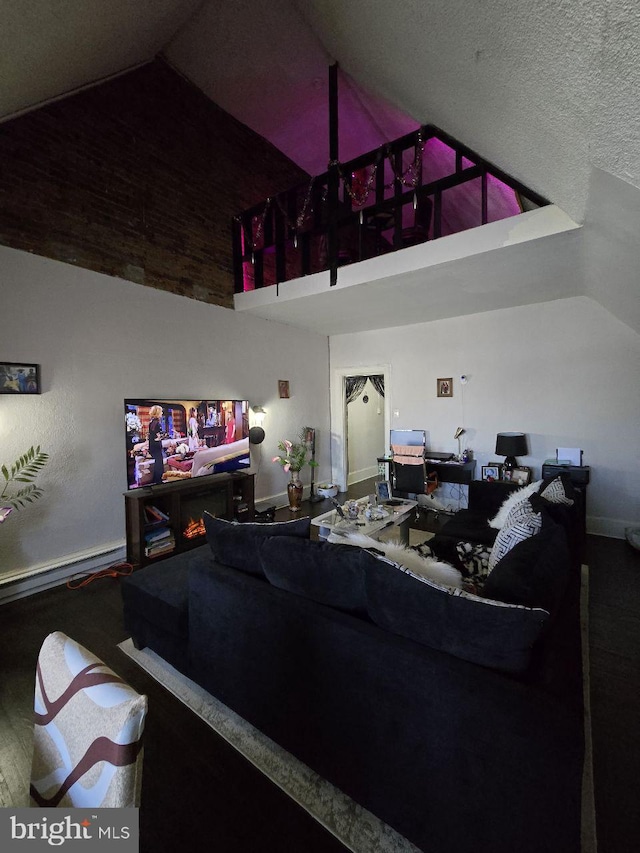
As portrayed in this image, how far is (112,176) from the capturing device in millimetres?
3746

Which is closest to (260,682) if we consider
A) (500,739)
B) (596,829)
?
(500,739)

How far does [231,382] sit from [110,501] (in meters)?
1.94

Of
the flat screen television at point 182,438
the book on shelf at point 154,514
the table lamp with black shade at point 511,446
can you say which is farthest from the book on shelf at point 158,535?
the table lamp with black shade at point 511,446

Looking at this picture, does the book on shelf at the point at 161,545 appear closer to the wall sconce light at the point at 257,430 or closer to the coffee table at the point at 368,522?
the coffee table at the point at 368,522

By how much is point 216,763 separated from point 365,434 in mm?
6174

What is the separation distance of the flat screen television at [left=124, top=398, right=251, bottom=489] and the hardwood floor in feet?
4.92

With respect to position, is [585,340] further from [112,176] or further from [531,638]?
[112,176]

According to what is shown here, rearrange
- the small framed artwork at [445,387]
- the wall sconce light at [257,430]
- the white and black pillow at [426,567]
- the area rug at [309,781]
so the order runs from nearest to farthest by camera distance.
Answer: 1. the area rug at [309,781]
2. the white and black pillow at [426,567]
3. the wall sconce light at [257,430]
4. the small framed artwork at [445,387]

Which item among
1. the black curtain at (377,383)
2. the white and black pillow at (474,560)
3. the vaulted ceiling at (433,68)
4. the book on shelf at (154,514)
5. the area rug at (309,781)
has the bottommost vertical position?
the area rug at (309,781)

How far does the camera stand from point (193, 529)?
4.10 meters

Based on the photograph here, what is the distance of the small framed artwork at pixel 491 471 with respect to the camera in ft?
15.5

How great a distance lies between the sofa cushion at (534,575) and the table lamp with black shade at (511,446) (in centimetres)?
285

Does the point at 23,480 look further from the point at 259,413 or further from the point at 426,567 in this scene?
the point at 426,567

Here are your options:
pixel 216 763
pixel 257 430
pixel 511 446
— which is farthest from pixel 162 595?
pixel 511 446
